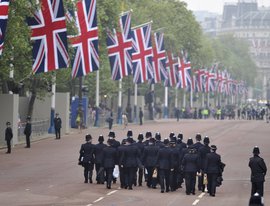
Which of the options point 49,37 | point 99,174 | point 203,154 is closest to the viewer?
point 203,154

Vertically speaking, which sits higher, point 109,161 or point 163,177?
point 109,161

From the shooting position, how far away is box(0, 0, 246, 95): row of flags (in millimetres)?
44531

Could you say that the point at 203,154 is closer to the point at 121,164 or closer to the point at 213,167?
the point at 213,167

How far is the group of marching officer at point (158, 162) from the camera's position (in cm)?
2983

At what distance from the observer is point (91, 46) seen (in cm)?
5797

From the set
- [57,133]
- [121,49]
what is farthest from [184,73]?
[57,133]

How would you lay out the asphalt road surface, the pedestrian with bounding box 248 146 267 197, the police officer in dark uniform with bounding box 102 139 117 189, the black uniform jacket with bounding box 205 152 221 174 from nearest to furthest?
1. the pedestrian with bounding box 248 146 267 197
2. the asphalt road surface
3. the black uniform jacket with bounding box 205 152 221 174
4. the police officer in dark uniform with bounding box 102 139 117 189

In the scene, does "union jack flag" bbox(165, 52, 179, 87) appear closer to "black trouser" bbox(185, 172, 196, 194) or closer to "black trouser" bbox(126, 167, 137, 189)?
"black trouser" bbox(126, 167, 137, 189)

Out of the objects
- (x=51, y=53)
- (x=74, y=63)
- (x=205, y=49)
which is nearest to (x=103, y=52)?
(x=74, y=63)

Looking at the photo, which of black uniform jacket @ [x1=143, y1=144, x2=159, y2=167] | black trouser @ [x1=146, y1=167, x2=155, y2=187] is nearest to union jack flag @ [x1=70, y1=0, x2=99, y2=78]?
black trouser @ [x1=146, y1=167, x2=155, y2=187]

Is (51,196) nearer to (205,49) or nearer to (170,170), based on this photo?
(170,170)

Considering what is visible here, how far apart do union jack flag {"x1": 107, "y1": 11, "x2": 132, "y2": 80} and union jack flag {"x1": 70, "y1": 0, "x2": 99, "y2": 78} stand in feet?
33.1

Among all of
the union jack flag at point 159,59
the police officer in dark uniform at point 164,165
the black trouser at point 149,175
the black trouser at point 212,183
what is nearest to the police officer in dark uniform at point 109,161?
the black trouser at point 149,175

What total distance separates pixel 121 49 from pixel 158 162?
38.3 m
